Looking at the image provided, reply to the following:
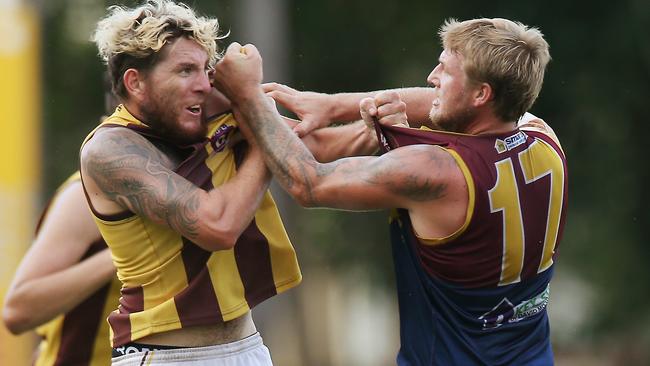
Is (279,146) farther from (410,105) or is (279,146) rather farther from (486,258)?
(486,258)

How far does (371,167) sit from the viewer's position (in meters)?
4.56

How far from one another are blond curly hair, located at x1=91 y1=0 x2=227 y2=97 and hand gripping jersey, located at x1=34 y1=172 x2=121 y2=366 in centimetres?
134

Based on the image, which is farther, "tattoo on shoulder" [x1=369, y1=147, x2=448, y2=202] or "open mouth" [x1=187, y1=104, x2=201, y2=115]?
"open mouth" [x1=187, y1=104, x2=201, y2=115]

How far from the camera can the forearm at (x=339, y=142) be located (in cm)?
505

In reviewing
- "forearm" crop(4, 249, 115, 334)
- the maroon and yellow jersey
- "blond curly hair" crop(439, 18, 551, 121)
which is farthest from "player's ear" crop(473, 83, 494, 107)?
"forearm" crop(4, 249, 115, 334)

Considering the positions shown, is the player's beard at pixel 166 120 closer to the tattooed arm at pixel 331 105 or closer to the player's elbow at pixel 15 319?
the tattooed arm at pixel 331 105

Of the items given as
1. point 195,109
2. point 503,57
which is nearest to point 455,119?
point 503,57

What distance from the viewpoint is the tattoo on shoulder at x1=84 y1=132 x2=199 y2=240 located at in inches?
176

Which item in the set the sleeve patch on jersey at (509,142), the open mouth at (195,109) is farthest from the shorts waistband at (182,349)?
the sleeve patch on jersey at (509,142)

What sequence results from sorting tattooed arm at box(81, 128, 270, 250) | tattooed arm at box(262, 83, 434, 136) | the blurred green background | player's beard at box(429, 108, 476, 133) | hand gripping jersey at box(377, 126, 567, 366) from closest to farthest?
tattooed arm at box(81, 128, 270, 250) → hand gripping jersey at box(377, 126, 567, 366) → player's beard at box(429, 108, 476, 133) → tattooed arm at box(262, 83, 434, 136) → the blurred green background

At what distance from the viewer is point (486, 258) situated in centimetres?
462

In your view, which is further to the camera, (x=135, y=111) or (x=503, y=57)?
(x=135, y=111)

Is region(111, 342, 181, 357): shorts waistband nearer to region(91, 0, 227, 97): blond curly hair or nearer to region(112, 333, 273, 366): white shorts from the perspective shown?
region(112, 333, 273, 366): white shorts

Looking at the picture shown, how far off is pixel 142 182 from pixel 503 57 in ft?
4.68
